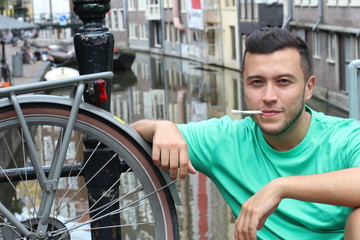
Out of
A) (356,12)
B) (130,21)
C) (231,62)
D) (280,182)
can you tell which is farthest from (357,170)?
(130,21)

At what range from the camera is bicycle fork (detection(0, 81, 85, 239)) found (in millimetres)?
2020

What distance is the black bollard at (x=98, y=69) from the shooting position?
2.36 m

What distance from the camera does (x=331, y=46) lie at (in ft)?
76.4

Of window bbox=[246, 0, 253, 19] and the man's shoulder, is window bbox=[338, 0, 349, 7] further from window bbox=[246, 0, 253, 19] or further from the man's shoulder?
the man's shoulder

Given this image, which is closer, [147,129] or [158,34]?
[147,129]

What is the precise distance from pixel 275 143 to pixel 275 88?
0.15 metres

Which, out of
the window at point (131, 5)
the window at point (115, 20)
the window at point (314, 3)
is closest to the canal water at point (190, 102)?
the window at point (314, 3)

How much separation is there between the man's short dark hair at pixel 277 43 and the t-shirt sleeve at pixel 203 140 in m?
0.22

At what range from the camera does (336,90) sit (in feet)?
71.2

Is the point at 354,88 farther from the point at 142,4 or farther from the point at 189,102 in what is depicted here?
the point at 142,4

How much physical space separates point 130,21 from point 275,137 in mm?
55672

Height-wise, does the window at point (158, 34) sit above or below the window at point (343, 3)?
below

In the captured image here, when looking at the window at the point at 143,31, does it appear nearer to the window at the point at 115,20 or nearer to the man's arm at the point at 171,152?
the window at the point at 115,20

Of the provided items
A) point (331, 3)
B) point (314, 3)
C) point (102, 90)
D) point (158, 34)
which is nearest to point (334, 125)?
point (102, 90)
